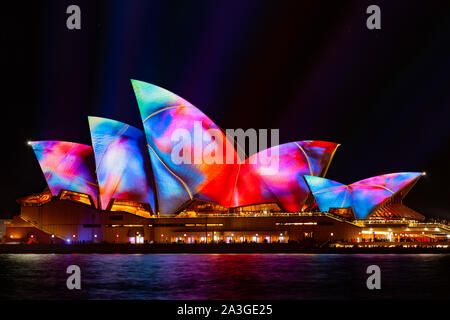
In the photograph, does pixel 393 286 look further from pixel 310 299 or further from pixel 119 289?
pixel 119 289

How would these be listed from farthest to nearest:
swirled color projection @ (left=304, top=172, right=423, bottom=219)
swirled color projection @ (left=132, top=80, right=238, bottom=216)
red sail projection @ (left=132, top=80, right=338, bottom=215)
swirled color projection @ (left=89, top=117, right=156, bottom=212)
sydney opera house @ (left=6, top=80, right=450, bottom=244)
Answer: swirled color projection @ (left=304, top=172, right=423, bottom=219) → sydney opera house @ (left=6, top=80, right=450, bottom=244) → swirled color projection @ (left=89, top=117, right=156, bottom=212) → red sail projection @ (left=132, top=80, right=338, bottom=215) → swirled color projection @ (left=132, top=80, right=238, bottom=216)

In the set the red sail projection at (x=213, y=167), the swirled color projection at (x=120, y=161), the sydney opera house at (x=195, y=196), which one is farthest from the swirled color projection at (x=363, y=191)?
the swirled color projection at (x=120, y=161)

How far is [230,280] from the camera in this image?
40.7 m

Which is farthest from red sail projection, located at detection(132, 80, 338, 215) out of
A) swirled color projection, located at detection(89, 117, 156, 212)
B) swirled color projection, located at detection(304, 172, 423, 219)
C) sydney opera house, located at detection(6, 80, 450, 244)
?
swirled color projection, located at detection(89, 117, 156, 212)

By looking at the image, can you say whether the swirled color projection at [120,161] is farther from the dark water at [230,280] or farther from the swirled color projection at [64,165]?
the dark water at [230,280]

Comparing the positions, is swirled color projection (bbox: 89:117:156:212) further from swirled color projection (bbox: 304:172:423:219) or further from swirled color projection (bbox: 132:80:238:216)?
swirled color projection (bbox: 304:172:423:219)

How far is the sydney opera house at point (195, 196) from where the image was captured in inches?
2963

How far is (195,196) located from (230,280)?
3604 centimetres

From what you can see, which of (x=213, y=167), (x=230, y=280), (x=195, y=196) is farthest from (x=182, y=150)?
(x=230, y=280)

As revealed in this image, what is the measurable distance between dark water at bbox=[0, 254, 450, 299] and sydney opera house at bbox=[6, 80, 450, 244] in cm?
2112

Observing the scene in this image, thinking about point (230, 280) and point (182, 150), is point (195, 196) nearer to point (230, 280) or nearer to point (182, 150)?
point (182, 150)

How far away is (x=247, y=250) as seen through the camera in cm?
7231

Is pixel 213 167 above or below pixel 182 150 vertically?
below

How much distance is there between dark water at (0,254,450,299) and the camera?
35.3m
